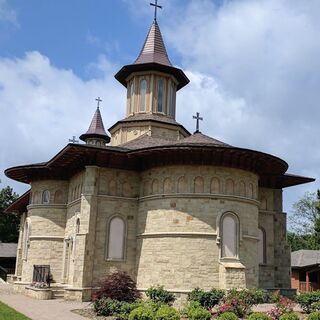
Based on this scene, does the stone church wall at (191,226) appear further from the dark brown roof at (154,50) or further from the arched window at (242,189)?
the dark brown roof at (154,50)

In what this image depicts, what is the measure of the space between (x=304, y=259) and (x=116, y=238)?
71.3 feet

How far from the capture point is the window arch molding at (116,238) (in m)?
20.9

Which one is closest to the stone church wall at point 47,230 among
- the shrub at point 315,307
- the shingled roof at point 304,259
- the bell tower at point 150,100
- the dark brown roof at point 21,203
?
the dark brown roof at point 21,203

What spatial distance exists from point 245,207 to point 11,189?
40.1 m

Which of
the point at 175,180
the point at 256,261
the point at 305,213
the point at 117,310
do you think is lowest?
the point at 117,310

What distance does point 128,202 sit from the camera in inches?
850

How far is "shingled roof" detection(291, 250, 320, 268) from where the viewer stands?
3622 cm

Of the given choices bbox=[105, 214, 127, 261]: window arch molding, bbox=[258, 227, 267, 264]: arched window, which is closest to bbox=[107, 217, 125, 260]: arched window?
bbox=[105, 214, 127, 261]: window arch molding

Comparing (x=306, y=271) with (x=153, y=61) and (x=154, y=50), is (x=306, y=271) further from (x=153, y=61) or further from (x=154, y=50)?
(x=154, y=50)

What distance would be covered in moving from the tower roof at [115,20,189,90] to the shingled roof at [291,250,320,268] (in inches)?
669

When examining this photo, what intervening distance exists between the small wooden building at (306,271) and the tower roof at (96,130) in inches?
694

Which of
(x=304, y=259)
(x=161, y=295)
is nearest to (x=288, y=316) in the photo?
(x=161, y=295)

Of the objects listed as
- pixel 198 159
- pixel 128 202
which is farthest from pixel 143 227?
pixel 198 159

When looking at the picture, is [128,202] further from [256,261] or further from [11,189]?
[11,189]
